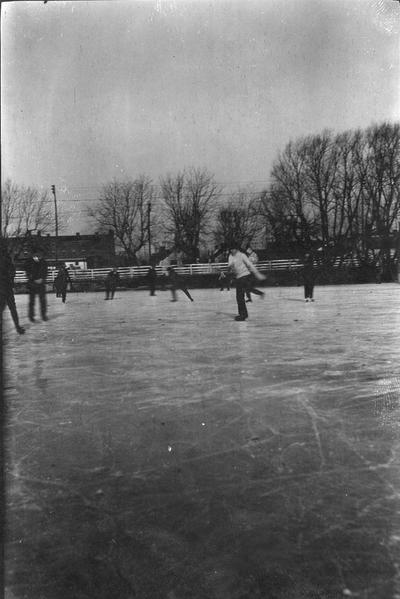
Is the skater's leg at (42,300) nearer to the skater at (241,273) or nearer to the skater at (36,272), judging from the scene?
the skater at (36,272)

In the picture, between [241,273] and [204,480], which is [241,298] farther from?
[204,480]

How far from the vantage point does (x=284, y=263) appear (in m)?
29.9

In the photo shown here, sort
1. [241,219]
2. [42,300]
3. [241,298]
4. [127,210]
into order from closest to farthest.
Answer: [241,298], [42,300], [127,210], [241,219]

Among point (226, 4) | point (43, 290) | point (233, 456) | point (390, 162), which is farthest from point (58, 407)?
point (390, 162)

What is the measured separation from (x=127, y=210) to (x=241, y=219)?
51.2 feet

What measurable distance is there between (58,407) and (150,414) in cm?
74

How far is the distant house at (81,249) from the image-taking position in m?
15.0

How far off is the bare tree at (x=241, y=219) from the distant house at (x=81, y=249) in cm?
740

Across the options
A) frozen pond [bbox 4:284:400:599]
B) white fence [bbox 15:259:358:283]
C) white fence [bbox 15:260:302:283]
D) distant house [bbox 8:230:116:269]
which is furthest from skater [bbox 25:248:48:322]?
white fence [bbox 15:259:358:283]

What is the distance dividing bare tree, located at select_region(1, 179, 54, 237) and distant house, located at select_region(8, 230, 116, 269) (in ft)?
16.0

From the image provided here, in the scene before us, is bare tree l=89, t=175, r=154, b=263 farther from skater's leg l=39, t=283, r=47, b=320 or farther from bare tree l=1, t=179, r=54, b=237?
bare tree l=1, t=179, r=54, b=237

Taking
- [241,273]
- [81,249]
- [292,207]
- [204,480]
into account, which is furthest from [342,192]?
[204,480]

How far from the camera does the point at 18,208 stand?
4.98 m

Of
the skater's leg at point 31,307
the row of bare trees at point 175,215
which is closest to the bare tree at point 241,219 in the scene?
the row of bare trees at point 175,215
